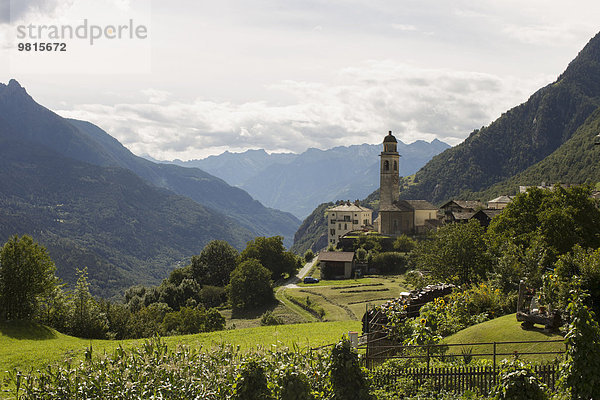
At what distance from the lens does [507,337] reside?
64.3 ft

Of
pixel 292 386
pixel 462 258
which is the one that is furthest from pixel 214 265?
pixel 292 386

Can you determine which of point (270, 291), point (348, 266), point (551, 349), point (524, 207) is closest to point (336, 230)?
point (348, 266)

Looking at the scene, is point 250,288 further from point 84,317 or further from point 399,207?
point 399,207

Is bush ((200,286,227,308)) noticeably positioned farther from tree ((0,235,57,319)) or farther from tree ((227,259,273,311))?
tree ((0,235,57,319))

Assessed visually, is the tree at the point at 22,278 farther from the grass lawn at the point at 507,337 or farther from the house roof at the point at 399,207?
the house roof at the point at 399,207

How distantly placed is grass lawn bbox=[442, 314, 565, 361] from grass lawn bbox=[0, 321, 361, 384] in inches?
243

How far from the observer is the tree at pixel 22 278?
34.0 metres

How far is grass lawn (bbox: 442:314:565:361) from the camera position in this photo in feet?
59.5

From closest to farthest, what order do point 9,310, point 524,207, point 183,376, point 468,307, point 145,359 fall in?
point 183,376 → point 145,359 → point 468,307 → point 9,310 → point 524,207

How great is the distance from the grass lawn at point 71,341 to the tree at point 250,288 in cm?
3751

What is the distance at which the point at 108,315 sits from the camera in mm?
45438

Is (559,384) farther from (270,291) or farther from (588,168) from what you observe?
(588,168)

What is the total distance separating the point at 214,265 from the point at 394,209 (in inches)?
1661

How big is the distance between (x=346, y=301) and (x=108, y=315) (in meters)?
33.3
